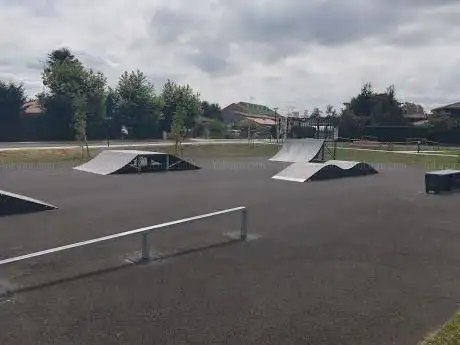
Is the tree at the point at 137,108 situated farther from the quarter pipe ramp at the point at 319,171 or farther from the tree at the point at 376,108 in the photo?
the quarter pipe ramp at the point at 319,171

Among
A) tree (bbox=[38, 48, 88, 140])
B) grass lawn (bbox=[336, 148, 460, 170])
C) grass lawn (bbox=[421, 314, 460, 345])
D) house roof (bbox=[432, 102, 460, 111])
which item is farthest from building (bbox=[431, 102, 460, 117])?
grass lawn (bbox=[421, 314, 460, 345])

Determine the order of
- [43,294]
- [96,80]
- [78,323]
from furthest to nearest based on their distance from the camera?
[96,80] → [43,294] → [78,323]

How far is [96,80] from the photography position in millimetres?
42938

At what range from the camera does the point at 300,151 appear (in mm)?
25531

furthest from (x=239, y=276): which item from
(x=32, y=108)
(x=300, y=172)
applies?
(x=32, y=108)

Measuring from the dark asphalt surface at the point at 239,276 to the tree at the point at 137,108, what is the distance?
107 feet

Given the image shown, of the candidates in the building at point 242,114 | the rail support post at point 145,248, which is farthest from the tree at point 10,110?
the building at point 242,114

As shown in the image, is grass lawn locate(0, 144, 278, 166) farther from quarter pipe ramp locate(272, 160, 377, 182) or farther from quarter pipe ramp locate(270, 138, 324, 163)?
quarter pipe ramp locate(272, 160, 377, 182)

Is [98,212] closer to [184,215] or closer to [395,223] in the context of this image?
[184,215]

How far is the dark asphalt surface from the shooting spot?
412cm

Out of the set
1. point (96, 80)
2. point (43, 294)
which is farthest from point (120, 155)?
point (96, 80)

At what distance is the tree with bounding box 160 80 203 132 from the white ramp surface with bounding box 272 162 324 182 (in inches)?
1123

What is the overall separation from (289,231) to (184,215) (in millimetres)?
2354

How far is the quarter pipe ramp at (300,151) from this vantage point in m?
24.7
